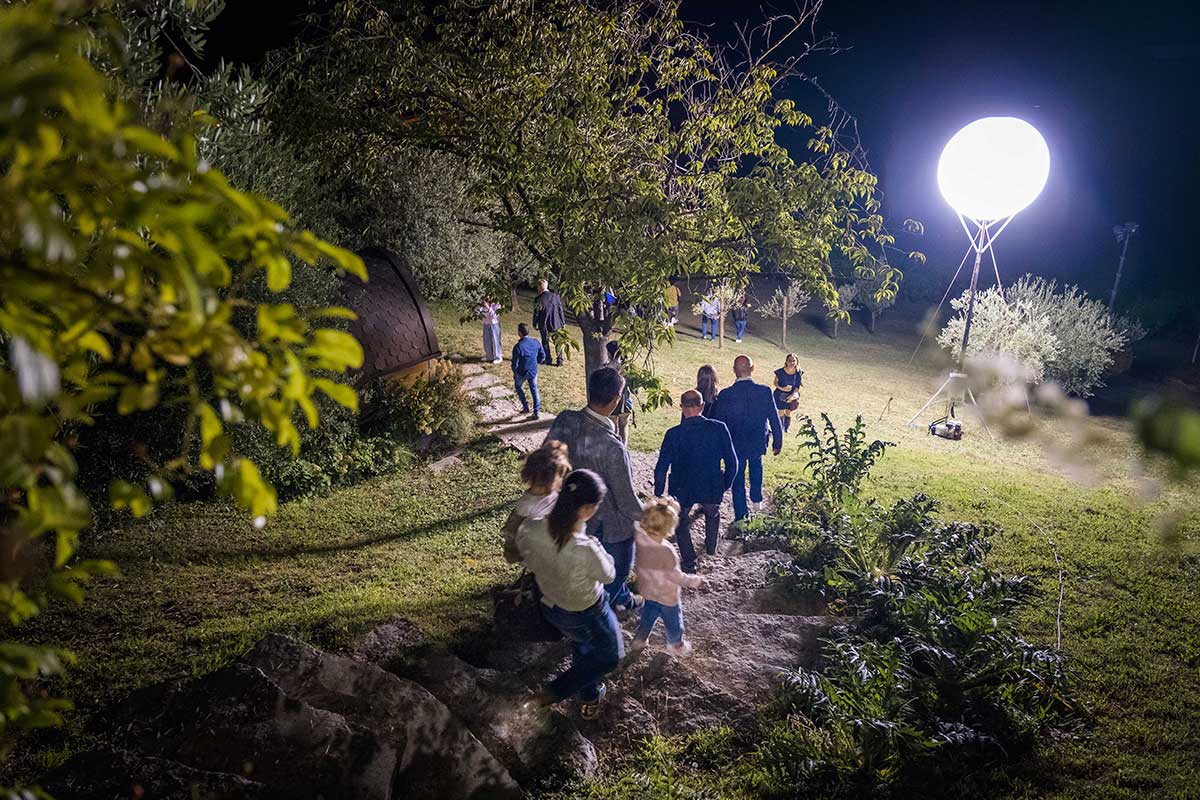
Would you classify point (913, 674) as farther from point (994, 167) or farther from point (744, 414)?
point (994, 167)

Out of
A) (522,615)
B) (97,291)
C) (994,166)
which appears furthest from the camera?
(994,166)

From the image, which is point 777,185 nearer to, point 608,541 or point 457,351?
point 608,541

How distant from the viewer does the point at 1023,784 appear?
387 cm

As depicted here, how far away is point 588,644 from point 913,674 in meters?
2.45

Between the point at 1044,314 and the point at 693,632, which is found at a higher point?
the point at 1044,314

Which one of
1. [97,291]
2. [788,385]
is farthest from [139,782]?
[788,385]

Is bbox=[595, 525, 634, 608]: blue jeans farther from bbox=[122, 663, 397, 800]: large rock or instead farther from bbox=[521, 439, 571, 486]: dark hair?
bbox=[122, 663, 397, 800]: large rock

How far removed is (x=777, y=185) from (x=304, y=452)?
6.45 metres

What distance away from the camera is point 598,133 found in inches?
259

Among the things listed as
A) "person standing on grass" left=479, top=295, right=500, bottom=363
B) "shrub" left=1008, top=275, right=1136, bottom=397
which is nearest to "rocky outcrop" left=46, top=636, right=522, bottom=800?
"person standing on grass" left=479, top=295, right=500, bottom=363

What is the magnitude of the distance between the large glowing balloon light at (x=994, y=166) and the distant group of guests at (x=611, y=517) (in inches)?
150

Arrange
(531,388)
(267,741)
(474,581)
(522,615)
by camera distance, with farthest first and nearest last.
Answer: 1. (531,388)
2. (474,581)
3. (522,615)
4. (267,741)

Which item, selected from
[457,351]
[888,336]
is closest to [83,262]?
[457,351]

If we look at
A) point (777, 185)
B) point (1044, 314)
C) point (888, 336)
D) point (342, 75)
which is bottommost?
point (888, 336)
